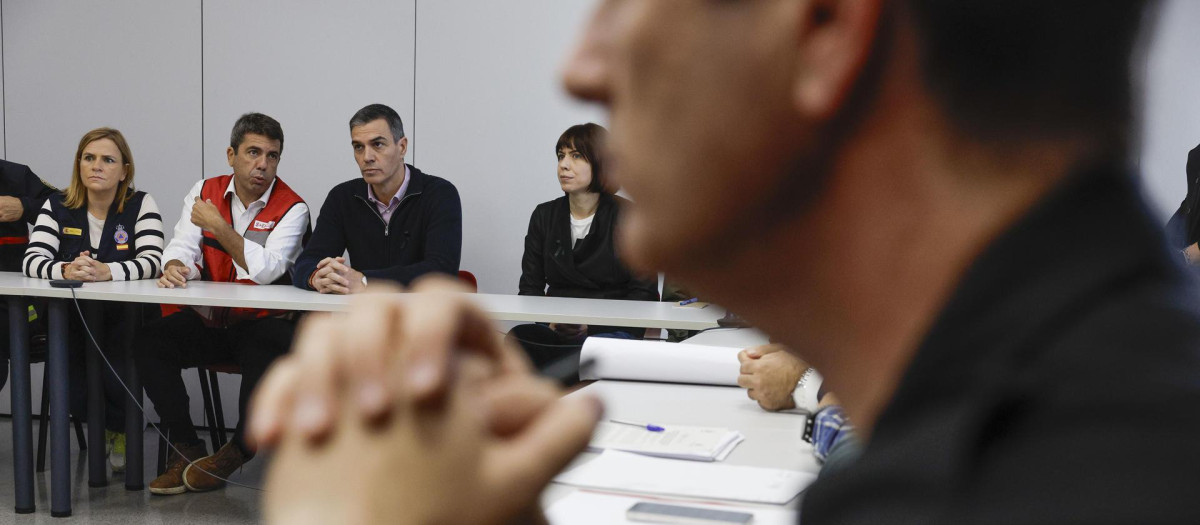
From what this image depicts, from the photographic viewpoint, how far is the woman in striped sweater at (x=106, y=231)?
4.04 metres

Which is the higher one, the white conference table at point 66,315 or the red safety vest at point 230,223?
the red safety vest at point 230,223

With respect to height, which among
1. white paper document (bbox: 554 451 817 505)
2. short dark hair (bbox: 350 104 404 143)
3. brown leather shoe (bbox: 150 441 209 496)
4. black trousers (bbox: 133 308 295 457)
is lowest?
brown leather shoe (bbox: 150 441 209 496)

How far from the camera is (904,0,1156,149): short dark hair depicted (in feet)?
0.78

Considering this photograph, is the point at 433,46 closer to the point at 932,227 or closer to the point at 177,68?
the point at 177,68

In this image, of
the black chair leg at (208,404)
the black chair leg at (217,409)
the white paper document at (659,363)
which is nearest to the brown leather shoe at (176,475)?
the black chair leg at (208,404)

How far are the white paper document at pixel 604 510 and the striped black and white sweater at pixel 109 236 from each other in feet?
11.5

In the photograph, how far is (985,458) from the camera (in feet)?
0.76

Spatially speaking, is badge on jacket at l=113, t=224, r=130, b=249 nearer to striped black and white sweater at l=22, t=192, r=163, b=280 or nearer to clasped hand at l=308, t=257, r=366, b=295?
striped black and white sweater at l=22, t=192, r=163, b=280

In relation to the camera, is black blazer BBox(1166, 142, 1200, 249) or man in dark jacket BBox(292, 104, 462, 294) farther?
man in dark jacket BBox(292, 104, 462, 294)

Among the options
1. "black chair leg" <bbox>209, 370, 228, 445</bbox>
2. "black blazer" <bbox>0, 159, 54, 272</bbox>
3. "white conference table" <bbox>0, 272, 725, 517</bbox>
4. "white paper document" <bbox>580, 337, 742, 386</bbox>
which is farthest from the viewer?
"black blazer" <bbox>0, 159, 54, 272</bbox>

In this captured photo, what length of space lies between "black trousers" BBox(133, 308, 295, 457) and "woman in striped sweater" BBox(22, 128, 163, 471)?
0.11 metres

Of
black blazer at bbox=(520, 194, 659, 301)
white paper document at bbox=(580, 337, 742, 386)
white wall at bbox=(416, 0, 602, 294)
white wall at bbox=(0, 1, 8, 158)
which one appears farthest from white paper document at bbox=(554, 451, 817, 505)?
white wall at bbox=(0, 1, 8, 158)

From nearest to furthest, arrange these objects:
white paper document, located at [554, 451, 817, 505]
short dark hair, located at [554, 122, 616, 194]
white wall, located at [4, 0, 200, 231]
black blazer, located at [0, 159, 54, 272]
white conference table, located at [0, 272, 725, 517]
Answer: white paper document, located at [554, 451, 817, 505] → white conference table, located at [0, 272, 725, 517] → short dark hair, located at [554, 122, 616, 194] → black blazer, located at [0, 159, 54, 272] → white wall, located at [4, 0, 200, 231]

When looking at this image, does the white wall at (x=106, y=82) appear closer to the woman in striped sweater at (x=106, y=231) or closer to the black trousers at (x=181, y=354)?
the woman in striped sweater at (x=106, y=231)
